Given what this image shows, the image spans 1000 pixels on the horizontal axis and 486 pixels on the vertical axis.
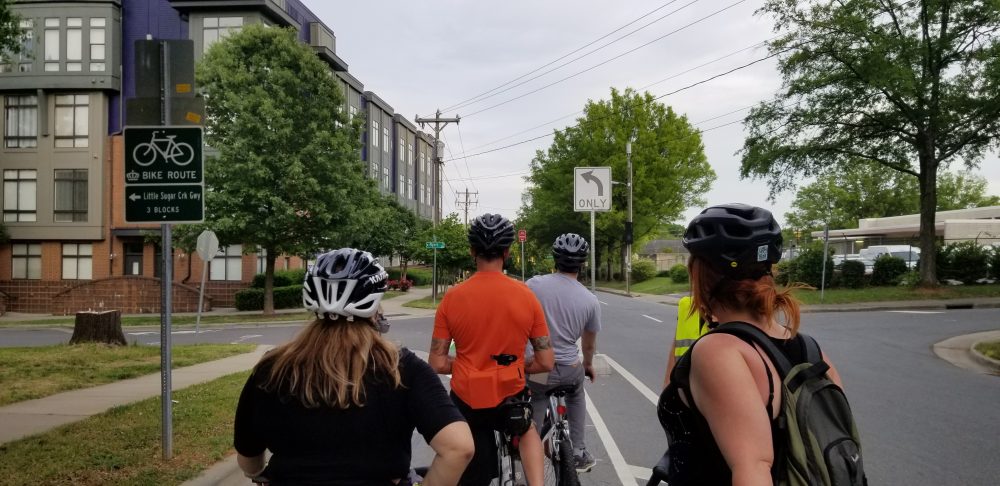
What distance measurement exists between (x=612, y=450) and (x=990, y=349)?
1077 centimetres

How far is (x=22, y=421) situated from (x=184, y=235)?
67.1ft

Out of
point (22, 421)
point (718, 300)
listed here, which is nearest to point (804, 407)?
point (718, 300)

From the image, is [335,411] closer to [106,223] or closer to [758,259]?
[758,259]

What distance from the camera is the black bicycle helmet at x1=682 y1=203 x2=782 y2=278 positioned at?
A: 1.97 metres

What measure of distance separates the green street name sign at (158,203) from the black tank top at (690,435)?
5.75 meters

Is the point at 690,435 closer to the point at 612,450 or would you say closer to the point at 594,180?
the point at 612,450

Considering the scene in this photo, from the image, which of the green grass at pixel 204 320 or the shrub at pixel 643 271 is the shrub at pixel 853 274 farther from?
the shrub at pixel 643 271

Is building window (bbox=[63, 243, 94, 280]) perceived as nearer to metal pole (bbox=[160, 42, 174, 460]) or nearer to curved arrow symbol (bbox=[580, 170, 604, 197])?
curved arrow symbol (bbox=[580, 170, 604, 197])

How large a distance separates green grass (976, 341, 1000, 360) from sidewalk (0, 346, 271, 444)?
523 inches

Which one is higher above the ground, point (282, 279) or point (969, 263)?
point (969, 263)

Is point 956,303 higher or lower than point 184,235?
lower

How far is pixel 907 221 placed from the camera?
63438 millimetres

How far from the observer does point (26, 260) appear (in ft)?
122

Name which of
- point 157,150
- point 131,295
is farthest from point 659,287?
point 157,150
